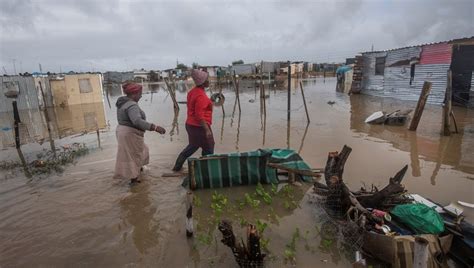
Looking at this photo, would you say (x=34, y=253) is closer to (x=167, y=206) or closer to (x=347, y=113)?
(x=167, y=206)

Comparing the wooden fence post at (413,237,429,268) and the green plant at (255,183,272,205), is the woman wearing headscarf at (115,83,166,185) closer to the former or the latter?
the green plant at (255,183,272,205)

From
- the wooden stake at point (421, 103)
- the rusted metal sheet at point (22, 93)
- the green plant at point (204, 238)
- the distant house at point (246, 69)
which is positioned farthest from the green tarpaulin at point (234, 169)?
the distant house at point (246, 69)

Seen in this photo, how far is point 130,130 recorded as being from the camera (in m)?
5.20

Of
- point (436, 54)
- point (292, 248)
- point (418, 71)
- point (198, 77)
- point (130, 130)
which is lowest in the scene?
point (292, 248)

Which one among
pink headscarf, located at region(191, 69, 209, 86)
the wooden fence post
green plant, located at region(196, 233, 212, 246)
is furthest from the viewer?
pink headscarf, located at region(191, 69, 209, 86)

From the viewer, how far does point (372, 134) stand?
395 inches

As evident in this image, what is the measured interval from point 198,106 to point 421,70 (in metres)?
16.1

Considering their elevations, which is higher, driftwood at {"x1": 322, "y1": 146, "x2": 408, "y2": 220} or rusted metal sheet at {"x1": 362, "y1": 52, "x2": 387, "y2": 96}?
rusted metal sheet at {"x1": 362, "y1": 52, "x2": 387, "y2": 96}

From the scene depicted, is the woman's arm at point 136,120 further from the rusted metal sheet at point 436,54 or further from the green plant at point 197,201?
the rusted metal sheet at point 436,54

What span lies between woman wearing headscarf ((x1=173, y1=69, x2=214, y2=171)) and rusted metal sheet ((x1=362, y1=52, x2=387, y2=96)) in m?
18.9

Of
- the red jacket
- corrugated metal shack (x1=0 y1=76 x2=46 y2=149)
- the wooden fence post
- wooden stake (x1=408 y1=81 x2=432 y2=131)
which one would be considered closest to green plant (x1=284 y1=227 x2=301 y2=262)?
the wooden fence post

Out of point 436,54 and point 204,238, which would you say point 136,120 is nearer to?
point 204,238

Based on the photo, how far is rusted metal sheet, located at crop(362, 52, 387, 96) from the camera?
21.1 metres

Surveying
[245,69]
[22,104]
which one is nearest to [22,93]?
[22,104]
